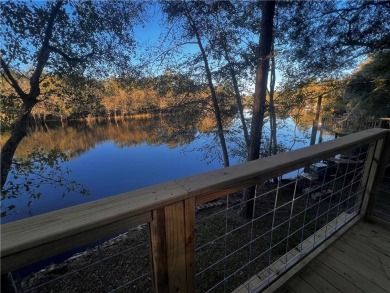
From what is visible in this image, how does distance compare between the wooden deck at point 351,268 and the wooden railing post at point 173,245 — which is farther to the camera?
the wooden deck at point 351,268

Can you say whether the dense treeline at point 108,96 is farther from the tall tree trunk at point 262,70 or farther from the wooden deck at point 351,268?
the wooden deck at point 351,268

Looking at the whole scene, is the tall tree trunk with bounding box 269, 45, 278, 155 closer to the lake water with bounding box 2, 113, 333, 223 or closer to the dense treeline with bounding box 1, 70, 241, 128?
the lake water with bounding box 2, 113, 333, 223

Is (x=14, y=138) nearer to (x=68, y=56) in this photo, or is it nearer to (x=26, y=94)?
(x=26, y=94)

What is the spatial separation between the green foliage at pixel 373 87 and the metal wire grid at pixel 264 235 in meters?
2.74

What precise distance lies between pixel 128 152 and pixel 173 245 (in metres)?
17.9

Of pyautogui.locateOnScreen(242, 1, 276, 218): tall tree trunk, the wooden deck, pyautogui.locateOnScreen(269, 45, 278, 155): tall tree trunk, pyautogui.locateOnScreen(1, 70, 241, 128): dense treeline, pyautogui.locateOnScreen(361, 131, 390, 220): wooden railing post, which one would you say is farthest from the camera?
pyautogui.locateOnScreen(269, 45, 278, 155): tall tree trunk

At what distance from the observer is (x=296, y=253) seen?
156 cm

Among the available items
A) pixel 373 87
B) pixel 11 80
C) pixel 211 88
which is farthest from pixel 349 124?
pixel 11 80

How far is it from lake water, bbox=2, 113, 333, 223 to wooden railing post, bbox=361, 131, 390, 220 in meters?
4.16

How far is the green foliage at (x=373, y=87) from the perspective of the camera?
21.3ft

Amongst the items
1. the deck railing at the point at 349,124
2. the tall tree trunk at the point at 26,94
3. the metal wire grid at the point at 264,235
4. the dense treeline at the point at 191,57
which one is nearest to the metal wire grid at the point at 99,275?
the metal wire grid at the point at 264,235

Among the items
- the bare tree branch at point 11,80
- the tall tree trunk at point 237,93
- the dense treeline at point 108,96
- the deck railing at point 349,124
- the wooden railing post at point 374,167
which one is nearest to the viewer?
the wooden railing post at point 374,167

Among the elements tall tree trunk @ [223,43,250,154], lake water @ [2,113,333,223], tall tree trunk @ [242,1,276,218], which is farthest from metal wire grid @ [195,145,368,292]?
tall tree trunk @ [223,43,250,154]

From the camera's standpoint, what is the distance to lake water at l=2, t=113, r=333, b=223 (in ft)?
23.3
